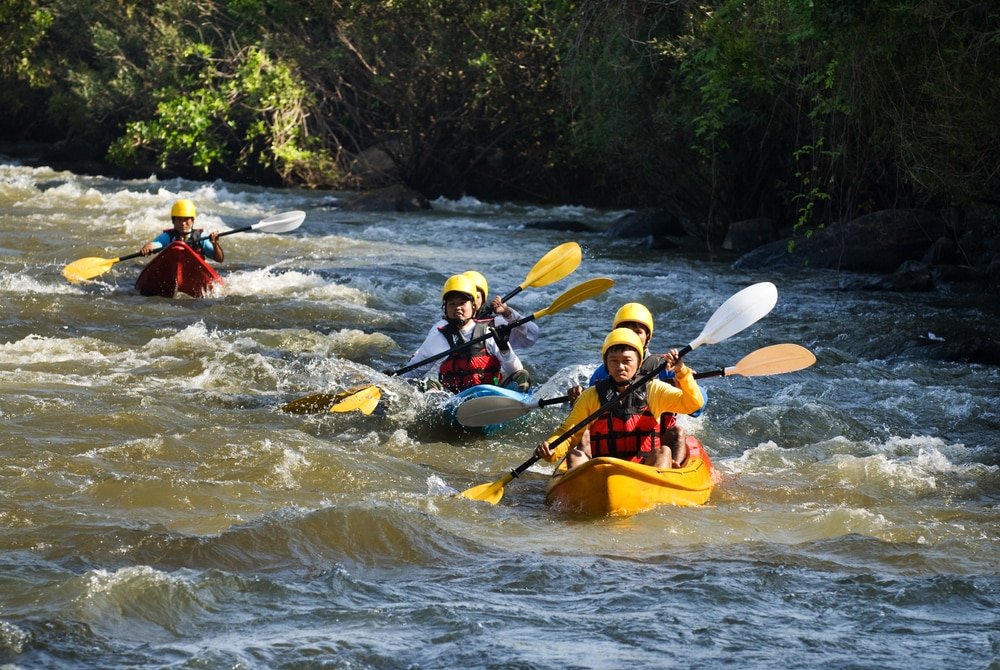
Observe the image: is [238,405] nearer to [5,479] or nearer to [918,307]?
[5,479]

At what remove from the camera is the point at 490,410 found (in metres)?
6.59

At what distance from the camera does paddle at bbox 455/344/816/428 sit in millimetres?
6305

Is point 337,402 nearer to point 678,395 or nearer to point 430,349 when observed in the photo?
point 430,349

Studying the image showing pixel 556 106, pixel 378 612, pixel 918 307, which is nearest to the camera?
pixel 378 612

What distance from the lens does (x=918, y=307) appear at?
10719 millimetres

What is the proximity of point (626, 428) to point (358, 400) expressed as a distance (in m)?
1.89

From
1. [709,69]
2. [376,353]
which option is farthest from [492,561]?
[709,69]

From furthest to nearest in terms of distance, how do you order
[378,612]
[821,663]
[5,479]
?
[5,479]
[378,612]
[821,663]

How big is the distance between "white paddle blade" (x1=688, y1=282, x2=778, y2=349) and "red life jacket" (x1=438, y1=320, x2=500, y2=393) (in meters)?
1.42

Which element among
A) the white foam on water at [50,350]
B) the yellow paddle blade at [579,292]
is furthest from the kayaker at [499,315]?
the white foam on water at [50,350]

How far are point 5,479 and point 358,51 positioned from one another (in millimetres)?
15822

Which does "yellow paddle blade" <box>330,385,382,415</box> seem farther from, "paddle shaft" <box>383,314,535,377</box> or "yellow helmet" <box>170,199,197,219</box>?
"yellow helmet" <box>170,199,197,219</box>

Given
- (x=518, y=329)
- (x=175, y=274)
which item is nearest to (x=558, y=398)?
(x=518, y=329)

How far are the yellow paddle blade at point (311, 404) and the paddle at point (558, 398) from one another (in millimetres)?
871
